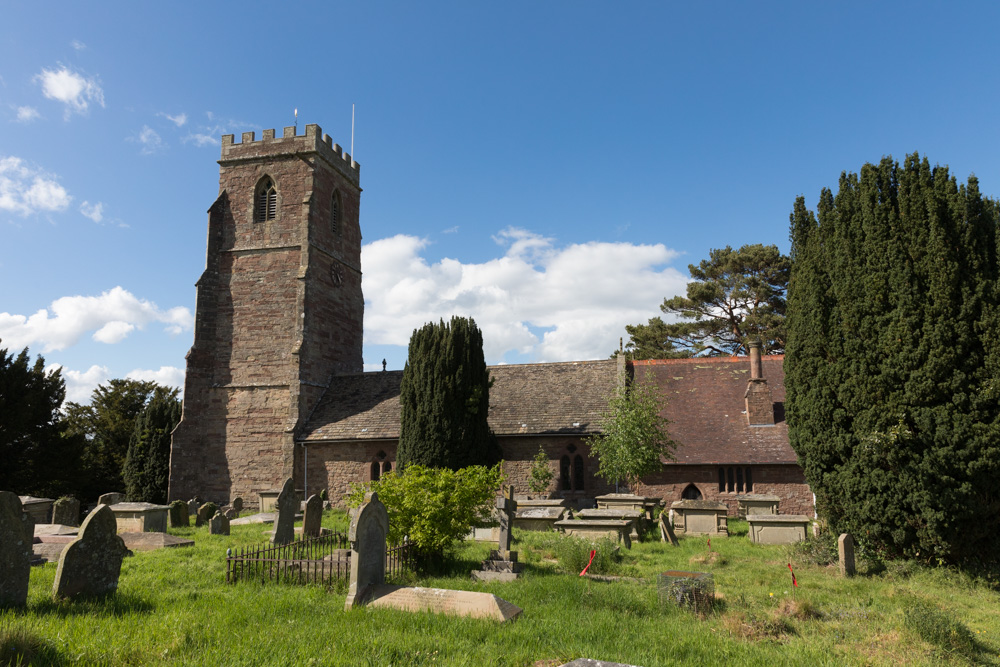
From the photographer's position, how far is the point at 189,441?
26.8 metres

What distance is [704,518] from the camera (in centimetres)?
1758

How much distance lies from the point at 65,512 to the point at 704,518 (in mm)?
17736

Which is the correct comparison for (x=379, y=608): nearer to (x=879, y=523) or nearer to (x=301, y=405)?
(x=879, y=523)

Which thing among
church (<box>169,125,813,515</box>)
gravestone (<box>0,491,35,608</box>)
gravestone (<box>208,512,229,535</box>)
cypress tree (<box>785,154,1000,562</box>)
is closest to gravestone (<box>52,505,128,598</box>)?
gravestone (<box>0,491,35,608</box>)

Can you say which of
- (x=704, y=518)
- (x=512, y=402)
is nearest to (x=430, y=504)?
(x=704, y=518)

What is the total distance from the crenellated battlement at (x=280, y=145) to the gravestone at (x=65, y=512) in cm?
1702

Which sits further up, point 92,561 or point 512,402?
point 512,402

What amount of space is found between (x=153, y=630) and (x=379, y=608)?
8.50ft

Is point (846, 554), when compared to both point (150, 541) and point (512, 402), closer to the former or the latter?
point (150, 541)

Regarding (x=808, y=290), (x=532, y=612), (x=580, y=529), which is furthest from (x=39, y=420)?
(x=808, y=290)

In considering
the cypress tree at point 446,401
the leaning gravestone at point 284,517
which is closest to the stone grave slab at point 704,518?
the cypress tree at point 446,401

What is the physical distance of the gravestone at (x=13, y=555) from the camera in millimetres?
7508

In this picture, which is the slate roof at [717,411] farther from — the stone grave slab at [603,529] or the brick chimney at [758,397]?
the stone grave slab at [603,529]

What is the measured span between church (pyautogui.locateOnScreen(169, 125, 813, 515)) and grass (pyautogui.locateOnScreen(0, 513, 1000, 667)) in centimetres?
1282
